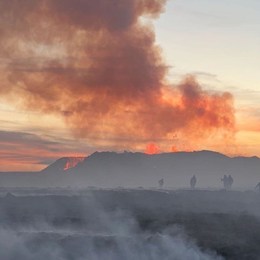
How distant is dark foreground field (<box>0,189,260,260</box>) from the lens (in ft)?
161

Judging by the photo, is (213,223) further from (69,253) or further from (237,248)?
(69,253)

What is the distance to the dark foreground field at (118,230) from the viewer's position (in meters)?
49.0

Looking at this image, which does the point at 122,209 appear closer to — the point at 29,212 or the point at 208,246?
the point at 29,212

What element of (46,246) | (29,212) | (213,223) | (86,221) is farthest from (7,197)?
(46,246)

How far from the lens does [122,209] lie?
80188mm

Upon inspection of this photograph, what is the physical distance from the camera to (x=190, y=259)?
1917 inches

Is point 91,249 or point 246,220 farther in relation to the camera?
point 246,220

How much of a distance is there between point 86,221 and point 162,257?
62.4ft

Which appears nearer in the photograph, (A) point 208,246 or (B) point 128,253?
(B) point 128,253

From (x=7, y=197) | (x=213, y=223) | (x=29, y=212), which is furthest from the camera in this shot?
(x=7, y=197)

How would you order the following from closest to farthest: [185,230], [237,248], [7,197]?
[237,248]
[185,230]
[7,197]

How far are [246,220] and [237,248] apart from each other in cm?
1634

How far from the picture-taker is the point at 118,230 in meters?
60.8

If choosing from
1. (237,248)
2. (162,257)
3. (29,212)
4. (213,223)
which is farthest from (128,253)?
(29,212)
